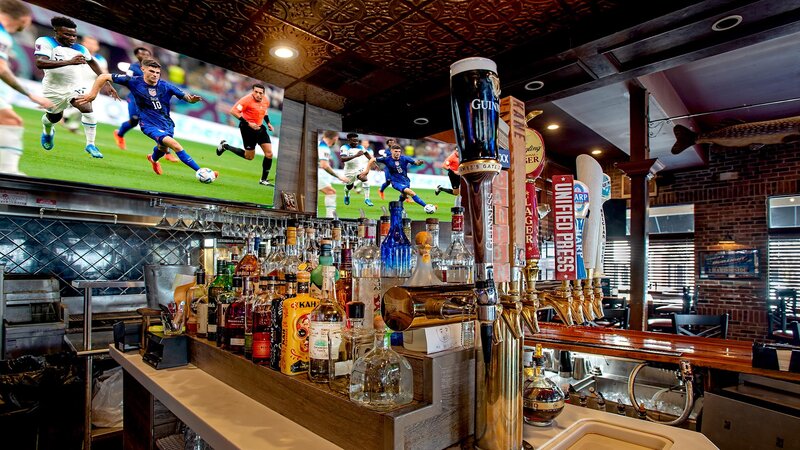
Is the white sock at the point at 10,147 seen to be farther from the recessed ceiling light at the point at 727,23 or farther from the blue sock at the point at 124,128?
the recessed ceiling light at the point at 727,23

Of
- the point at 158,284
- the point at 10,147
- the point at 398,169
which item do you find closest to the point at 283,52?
the point at 398,169

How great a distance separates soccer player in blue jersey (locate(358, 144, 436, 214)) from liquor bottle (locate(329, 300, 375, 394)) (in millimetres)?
3064

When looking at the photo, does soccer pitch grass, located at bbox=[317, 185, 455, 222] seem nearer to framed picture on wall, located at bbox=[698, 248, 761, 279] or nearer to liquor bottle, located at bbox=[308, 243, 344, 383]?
liquor bottle, located at bbox=[308, 243, 344, 383]

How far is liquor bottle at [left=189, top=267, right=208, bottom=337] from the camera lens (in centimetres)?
189

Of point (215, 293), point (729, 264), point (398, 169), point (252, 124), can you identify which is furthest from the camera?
point (729, 264)

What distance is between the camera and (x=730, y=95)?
5277mm

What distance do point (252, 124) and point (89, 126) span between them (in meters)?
1.06

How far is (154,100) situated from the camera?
2838 mm

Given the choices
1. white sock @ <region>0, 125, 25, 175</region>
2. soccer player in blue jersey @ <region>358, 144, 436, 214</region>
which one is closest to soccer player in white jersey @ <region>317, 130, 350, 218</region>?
soccer player in blue jersey @ <region>358, 144, 436, 214</region>

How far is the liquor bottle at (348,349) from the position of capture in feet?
3.61

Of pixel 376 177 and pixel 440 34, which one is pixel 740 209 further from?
pixel 440 34

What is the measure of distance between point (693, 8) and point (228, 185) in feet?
10.7

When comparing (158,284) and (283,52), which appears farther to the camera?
(158,284)

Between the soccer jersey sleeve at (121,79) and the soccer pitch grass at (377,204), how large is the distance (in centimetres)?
176
